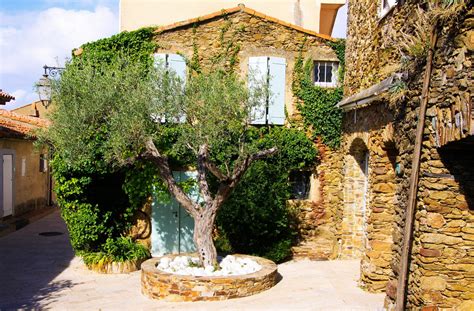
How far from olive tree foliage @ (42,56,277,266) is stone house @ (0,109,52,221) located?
449cm

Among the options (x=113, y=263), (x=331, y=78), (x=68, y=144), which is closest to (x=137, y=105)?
(x=68, y=144)

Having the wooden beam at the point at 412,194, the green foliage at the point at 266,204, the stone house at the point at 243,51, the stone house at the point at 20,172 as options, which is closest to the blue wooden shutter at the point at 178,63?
the stone house at the point at 243,51

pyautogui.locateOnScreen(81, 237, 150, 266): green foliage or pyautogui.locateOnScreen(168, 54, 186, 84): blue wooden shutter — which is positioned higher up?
pyautogui.locateOnScreen(168, 54, 186, 84): blue wooden shutter

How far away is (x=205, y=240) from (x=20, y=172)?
9676 millimetres

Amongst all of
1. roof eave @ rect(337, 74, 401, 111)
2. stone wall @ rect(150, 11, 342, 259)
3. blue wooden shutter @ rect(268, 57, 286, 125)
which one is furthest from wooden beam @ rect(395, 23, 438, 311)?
blue wooden shutter @ rect(268, 57, 286, 125)

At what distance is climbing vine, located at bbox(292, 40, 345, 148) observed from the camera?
11.2m

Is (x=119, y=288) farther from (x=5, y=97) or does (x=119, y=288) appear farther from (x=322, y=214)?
(x=5, y=97)

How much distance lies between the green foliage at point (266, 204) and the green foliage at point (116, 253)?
1731 mm

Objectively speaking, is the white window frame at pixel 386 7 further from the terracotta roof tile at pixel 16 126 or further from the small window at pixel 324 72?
the terracotta roof tile at pixel 16 126

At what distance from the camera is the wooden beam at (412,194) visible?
5453 mm

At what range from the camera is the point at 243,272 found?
823cm

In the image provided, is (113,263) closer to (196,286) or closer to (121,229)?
(121,229)

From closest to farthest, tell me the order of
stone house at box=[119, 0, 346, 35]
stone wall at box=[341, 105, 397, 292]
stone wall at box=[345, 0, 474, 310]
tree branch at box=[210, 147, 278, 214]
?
stone wall at box=[345, 0, 474, 310]
stone wall at box=[341, 105, 397, 292]
tree branch at box=[210, 147, 278, 214]
stone house at box=[119, 0, 346, 35]

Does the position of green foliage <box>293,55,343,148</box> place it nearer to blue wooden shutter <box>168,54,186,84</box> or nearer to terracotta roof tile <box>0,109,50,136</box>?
blue wooden shutter <box>168,54,186,84</box>
